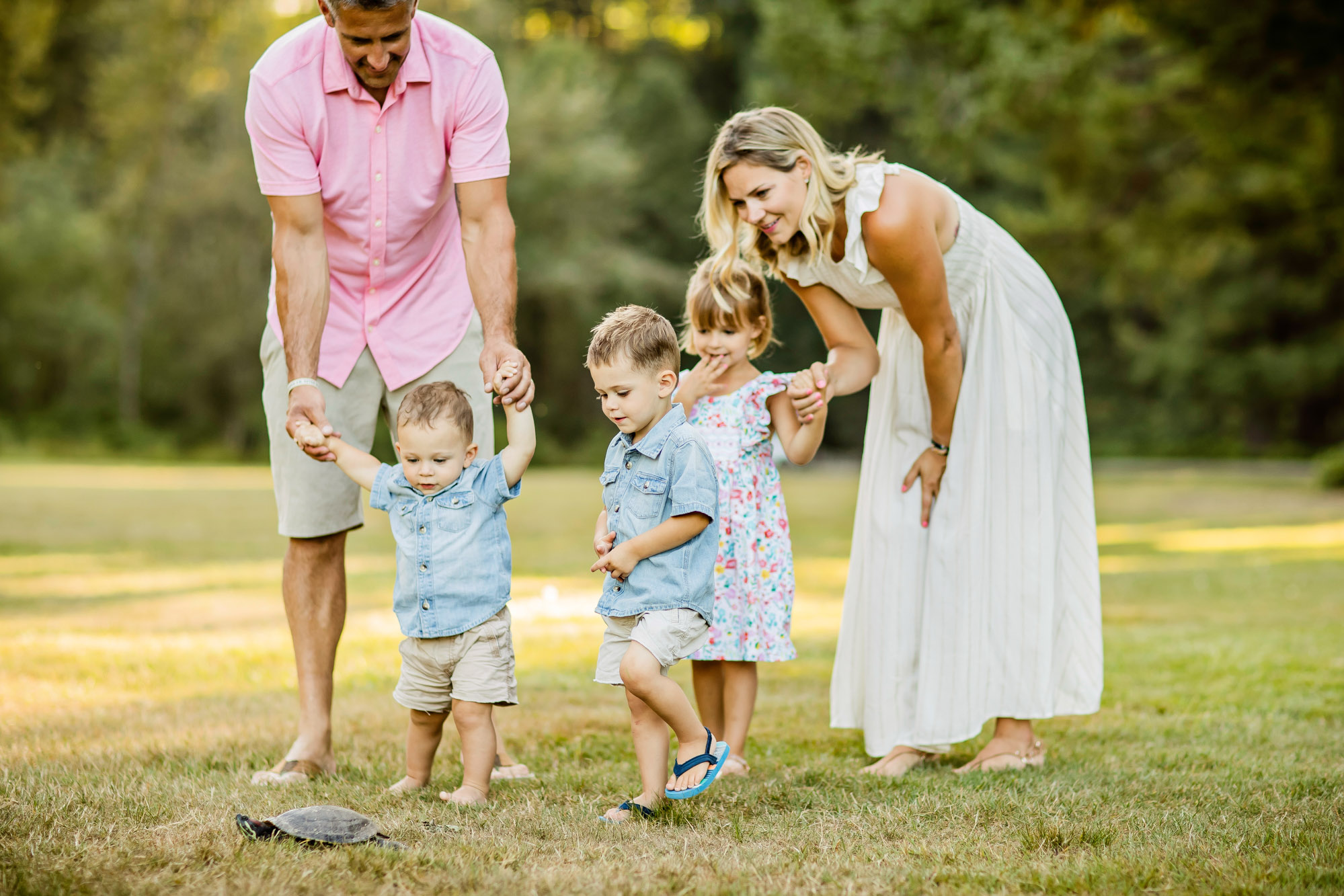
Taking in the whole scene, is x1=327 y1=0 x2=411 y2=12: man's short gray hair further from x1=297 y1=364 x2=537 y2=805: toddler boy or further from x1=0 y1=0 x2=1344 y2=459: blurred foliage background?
x1=0 y1=0 x2=1344 y2=459: blurred foliage background

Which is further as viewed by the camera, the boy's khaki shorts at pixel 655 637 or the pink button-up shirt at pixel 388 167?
the pink button-up shirt at pixel 388 167

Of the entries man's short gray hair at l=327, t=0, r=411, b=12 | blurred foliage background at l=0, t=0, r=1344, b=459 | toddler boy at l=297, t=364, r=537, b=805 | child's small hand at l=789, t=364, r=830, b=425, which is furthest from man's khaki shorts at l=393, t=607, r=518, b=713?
blurred foliage background at l=0, t=0, r=1344, b=459

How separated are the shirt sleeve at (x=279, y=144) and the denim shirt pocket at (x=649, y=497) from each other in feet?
4.44

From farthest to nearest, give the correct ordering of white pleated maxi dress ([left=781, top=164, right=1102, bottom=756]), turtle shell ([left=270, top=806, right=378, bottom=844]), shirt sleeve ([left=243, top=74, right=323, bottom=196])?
white pleated maxi dress ([left=781, top=164, right=1102, bottom=756]), shirt sleeve ([left=243, top=74, right=323, bottom=196]), turtle shell ([left=270, top=806, right=378, bottom=844])

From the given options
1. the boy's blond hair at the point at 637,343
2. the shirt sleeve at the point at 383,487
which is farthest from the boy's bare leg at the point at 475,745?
the boy's blond hair at the point at 637,343

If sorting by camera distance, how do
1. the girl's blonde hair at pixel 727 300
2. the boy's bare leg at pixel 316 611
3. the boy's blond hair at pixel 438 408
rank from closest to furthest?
the boy's blond hair at pixel 438 408, the boy's bare leg at pixel 316 611, the girl's blonde hair at pixel 727 300

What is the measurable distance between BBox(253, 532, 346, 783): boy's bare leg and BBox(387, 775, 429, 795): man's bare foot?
408 millimetres

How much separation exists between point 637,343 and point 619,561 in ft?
1.91

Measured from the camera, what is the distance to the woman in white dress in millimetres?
3992

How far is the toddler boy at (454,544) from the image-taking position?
133 inches

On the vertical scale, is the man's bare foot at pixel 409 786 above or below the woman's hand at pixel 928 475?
below

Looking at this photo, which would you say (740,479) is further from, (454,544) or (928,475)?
(454,544)

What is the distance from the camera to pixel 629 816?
10.5 ft

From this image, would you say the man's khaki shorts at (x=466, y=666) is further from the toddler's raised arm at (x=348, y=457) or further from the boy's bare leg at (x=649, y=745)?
the toddler's raised arm at (x=348, y=457)
